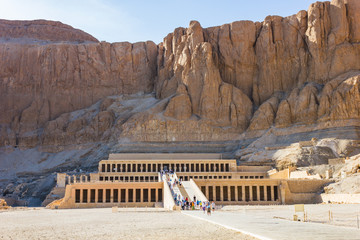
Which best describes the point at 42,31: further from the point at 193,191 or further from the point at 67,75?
the point at 193,191

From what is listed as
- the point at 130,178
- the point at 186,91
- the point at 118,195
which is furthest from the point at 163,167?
the point at 118,195

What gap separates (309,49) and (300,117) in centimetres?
1887

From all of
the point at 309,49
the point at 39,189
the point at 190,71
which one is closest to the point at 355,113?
the point at 309,49

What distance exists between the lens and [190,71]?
110 meters

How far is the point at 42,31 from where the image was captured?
151m

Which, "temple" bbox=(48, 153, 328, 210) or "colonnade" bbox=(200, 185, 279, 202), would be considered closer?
"temple" bbox=(48, 153, 328, 210)

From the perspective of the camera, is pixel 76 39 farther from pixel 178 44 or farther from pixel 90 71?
pixel 178 44

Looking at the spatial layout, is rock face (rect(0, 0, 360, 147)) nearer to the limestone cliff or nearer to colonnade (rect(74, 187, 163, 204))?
the limestone cliff

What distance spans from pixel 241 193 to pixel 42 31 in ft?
365

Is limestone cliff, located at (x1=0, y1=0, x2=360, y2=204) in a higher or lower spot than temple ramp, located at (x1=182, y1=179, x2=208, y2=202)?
higher

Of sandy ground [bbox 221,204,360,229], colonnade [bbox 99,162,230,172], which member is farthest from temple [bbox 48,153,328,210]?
colonnade [bbox 99,162,230,172]

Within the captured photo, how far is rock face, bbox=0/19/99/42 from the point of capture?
146875 mm

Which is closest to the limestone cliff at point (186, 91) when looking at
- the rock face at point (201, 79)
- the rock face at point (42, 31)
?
the rock face at point (201, 79)

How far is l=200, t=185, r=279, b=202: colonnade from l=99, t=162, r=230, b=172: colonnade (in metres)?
22.2
